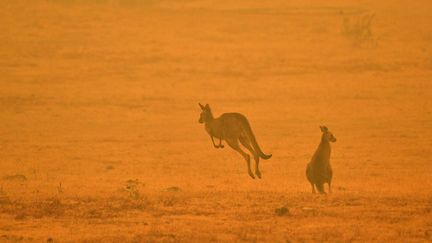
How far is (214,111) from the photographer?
24859 millimetres

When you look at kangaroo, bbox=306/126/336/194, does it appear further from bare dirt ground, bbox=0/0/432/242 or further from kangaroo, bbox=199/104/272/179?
kangaroo, bbox=199/104/272/179

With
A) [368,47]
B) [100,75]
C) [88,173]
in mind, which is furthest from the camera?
[368,47]

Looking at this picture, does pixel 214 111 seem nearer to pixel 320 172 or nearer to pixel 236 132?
pixel 236 132

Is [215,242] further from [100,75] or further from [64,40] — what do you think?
[64,40]

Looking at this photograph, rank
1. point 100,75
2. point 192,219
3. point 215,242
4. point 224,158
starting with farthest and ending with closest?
point 100,75, point 224,158, point 192,219, point 215,242

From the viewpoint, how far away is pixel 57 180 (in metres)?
15.1

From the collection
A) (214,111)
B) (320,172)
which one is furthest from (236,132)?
(214,111)

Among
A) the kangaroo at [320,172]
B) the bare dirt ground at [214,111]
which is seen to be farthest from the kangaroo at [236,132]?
the kangaroo at [320,172]

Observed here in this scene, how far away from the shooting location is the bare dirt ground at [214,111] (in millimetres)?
10391

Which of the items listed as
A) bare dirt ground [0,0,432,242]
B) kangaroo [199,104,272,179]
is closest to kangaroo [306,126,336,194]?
bare dirt ground [0,0,432,242]

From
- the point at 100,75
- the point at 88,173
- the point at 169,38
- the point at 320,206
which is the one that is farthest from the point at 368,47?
the point at 320,206

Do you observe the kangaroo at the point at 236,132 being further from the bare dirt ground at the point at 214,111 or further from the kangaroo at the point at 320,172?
the kangaroo at the point at 320,172

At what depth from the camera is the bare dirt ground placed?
10.4m

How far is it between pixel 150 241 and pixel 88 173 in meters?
7.54
